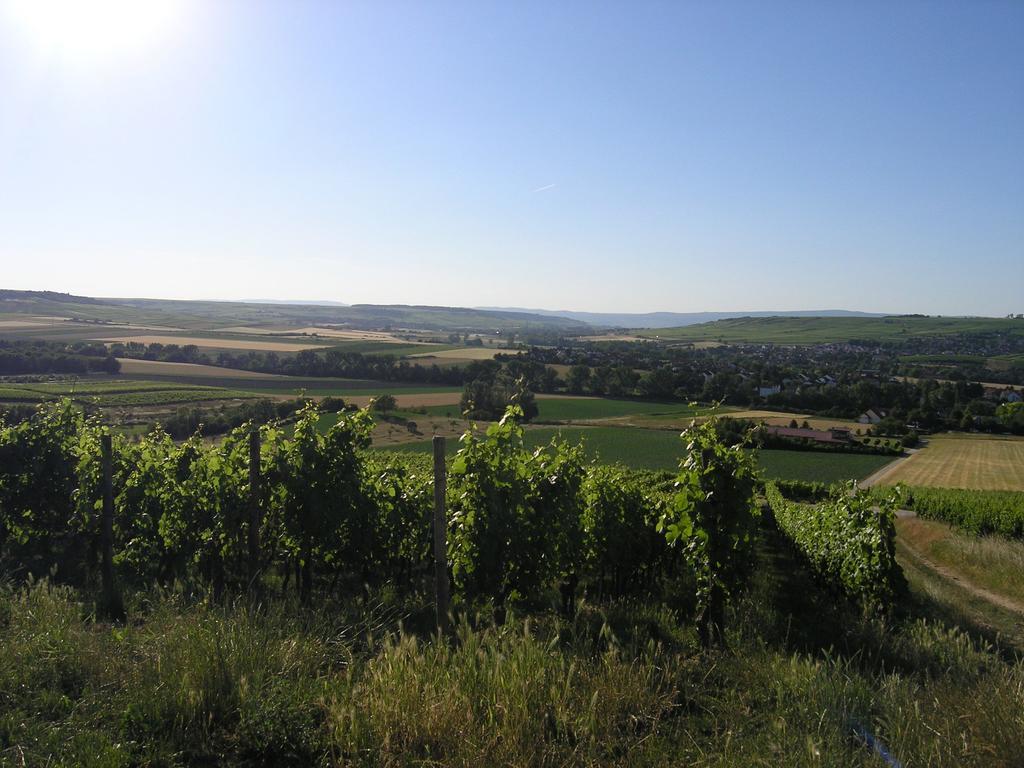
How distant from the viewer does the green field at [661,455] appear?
131 ft

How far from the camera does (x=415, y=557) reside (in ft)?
35.7

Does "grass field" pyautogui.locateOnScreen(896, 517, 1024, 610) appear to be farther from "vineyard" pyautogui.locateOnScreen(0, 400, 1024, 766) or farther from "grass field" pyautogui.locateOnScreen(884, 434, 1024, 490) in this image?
"grass field" pyautogui.locateOnScreen(884, 434, 1024, 490)

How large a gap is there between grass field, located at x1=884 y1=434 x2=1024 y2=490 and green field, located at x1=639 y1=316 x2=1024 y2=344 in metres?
96.3

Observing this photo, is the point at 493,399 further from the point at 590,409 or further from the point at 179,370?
the point at 179,370

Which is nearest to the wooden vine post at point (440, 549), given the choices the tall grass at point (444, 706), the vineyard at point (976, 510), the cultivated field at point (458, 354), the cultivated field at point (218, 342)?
the tall grass at point (444, 706)

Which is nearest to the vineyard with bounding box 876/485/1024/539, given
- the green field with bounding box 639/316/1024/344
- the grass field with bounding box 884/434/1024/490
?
the grass field with bounding box 884/434/1024/490

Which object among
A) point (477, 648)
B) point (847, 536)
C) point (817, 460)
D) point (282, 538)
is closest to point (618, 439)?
point (817, 460)

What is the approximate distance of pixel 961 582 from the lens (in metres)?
16.5

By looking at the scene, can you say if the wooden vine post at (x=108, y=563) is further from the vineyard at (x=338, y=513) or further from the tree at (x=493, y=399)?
the tree at (x=493, y=399)

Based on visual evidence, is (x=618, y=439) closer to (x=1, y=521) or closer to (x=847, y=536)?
(x=847, y=536)

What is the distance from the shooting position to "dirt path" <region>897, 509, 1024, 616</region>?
1364 cm

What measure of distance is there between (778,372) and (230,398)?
61333mm

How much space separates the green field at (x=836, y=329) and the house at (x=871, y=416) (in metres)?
89.4

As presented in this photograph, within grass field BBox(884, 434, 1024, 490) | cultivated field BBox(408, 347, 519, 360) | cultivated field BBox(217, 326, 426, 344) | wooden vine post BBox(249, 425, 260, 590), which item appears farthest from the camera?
cultivated field BBox(217, 326, 426, 344)
